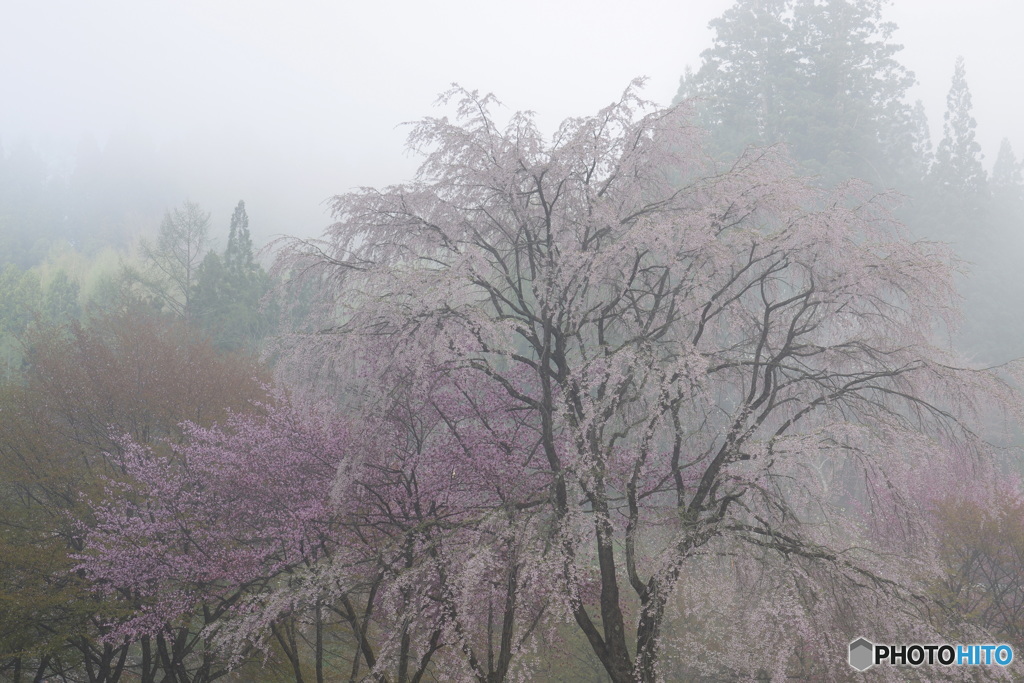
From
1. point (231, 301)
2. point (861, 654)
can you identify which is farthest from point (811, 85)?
point (861, 654)

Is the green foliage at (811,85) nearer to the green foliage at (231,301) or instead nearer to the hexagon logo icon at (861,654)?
the green foliage at (231,301)

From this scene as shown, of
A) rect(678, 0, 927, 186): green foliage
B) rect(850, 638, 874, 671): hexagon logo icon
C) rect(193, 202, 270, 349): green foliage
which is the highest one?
rect(678, 0, 927, 186): green foliage

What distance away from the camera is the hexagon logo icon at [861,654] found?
612 centimetres

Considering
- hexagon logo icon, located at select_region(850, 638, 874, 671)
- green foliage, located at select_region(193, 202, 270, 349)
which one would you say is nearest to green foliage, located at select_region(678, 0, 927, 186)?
green foliage, located at select_region(193, 202, 270, 349)

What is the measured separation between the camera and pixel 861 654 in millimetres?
6258

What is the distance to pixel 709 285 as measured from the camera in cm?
763

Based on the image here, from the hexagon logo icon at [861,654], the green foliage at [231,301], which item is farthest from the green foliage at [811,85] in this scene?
the hexagon logo icon at [861,654]

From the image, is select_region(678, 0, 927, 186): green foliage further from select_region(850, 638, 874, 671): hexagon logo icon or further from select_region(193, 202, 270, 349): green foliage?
select_region(850, 638, 874, 671): hexagon logo icon

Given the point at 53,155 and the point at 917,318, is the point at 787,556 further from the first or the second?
the point at 53,155

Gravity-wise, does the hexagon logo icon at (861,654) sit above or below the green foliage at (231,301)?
below

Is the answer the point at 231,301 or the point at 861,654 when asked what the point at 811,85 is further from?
the point at 861,654

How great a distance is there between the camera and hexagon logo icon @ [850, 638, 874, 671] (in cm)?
612

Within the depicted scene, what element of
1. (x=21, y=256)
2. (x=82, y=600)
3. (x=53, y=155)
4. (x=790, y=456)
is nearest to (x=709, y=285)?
(x=790, y=456)

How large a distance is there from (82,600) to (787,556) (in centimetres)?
848
